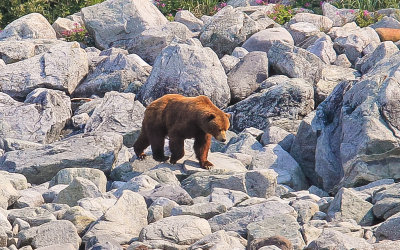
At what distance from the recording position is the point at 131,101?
13.5 m

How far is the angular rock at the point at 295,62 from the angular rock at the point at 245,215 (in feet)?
22.0

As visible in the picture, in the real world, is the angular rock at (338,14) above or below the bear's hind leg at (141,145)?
below

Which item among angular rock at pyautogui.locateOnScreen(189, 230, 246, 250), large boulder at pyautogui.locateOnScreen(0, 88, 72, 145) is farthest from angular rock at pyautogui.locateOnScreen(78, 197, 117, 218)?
large boulder at pyautogui.locateOnScreen(0, 88, 72, 145)

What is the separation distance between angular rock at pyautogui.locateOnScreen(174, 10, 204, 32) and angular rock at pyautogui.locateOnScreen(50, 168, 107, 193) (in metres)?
8.22

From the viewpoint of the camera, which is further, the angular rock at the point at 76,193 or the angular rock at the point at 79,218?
the angular rock at the point at 76,193

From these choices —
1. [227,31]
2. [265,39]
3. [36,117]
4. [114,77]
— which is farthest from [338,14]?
[36,117]

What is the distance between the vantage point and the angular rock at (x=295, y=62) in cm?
1458

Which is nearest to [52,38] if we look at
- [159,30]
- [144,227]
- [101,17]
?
[101,17]

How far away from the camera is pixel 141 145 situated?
11.7m

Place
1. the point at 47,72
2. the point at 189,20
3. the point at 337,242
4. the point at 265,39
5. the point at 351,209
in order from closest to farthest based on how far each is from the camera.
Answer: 1. the point at 337,242
2. the point at 351,209
3. the point at 47,72
4. the point at 265,39
5. the point at 189,20

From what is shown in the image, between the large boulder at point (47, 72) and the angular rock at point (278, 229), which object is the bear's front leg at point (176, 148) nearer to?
the angular rock at point (278, 229)

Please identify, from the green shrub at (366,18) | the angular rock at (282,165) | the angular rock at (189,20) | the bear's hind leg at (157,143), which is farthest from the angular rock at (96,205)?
the green shrub at (366,18)

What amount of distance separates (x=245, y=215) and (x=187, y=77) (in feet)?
20.6

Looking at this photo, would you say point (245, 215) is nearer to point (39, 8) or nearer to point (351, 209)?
point (351, 209)
